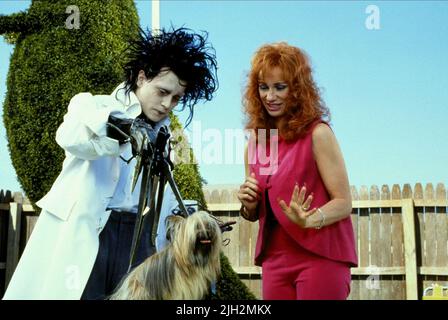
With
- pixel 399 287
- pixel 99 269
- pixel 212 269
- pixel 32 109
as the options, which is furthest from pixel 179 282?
pixel 399 287

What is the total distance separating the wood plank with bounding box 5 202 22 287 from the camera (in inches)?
171

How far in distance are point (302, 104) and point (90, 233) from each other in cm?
66

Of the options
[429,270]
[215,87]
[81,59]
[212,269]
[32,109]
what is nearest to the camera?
[212,269]

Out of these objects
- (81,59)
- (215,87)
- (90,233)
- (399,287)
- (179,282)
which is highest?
(81,59)

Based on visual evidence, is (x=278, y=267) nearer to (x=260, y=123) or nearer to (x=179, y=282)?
(x=179, y=282)

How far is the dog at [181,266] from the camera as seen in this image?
4.97 ft

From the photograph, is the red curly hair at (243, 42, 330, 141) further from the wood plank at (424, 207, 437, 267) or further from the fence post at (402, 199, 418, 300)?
the wood plank at (424, 207, 437, 267)

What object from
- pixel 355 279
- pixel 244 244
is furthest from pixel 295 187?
pixel 355 279

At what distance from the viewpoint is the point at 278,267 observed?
1.67 m

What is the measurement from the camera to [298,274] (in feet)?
5.40

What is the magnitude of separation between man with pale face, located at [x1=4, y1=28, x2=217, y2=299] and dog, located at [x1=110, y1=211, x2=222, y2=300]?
96 mm

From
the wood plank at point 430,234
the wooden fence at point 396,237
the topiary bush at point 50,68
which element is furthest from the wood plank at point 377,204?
the topiary bush at point 50,68

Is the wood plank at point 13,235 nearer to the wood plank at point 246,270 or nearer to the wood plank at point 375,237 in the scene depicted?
the wood plank at point 246,270

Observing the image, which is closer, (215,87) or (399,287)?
(215,87)
